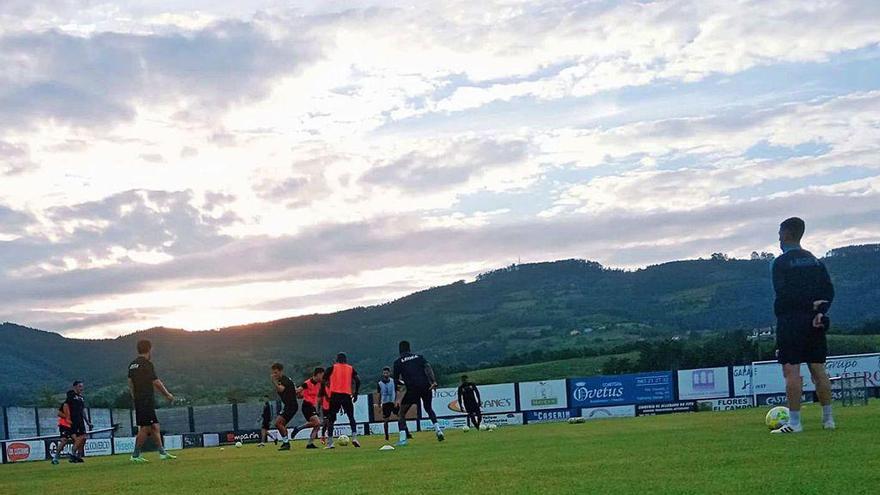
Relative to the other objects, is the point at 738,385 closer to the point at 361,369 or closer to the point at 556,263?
the point at 361,369

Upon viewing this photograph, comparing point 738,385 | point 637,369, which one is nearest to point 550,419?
point 738,385

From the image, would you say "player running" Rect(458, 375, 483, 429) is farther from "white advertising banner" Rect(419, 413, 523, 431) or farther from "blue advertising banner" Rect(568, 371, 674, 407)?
"blue advertising banner" Rect(568, 371, 674, 407)

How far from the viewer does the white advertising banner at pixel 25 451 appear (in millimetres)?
38469

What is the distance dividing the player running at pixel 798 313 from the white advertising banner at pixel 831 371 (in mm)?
32783

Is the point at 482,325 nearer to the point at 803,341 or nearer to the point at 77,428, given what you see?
the point at 77,428

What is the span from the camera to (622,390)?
161ft

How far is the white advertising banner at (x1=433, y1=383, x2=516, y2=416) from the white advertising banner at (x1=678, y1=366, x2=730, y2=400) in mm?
7599

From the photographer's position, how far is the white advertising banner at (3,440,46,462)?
38.5 meters

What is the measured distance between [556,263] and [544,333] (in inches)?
1651

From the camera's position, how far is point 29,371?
144m

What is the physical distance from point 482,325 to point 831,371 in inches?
4976

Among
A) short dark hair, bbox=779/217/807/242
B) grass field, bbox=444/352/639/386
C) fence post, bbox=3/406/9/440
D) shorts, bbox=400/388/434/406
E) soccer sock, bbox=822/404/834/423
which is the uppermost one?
short dark hair, bbox=779/217/807/242

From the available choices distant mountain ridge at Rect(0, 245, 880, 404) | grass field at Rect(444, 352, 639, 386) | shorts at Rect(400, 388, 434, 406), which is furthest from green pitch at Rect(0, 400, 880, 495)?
distant mountain ridge at Rect(0, 245, 880, 404)

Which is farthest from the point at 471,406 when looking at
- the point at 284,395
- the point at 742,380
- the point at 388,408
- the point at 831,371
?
the point at 831,371
